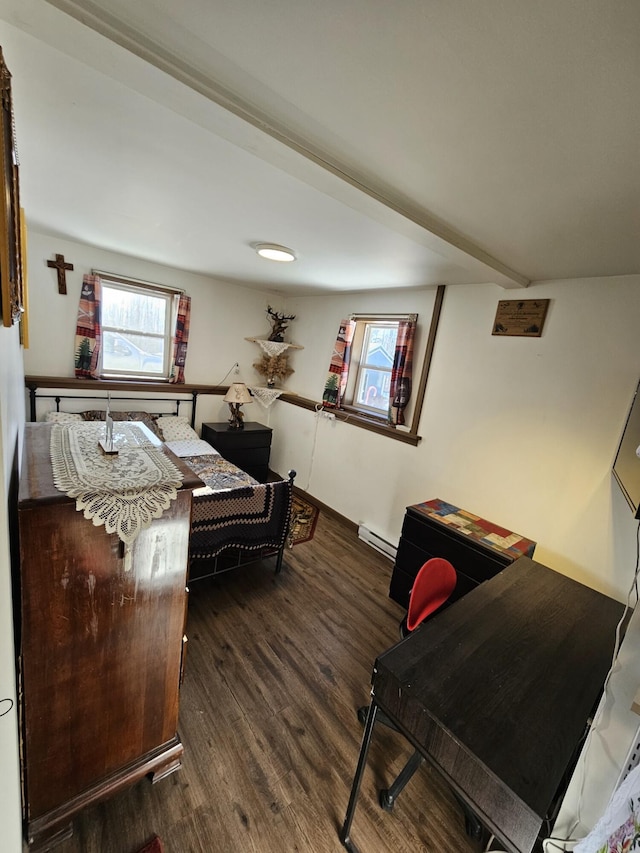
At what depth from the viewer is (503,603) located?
1.49 meters

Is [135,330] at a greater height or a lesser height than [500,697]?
greater

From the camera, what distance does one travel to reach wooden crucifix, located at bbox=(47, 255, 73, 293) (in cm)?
299

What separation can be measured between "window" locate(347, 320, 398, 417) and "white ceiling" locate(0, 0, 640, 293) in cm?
145

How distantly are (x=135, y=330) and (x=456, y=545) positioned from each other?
361cm

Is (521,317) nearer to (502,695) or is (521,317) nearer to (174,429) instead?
(502,695)

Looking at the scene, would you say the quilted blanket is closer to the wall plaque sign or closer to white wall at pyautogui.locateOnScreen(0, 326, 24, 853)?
white wall at pyautogui.locateOnScreen(0, 326, 24, 853)

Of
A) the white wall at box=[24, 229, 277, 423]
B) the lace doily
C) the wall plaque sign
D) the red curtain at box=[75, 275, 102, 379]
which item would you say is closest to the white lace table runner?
the wall plaque sign

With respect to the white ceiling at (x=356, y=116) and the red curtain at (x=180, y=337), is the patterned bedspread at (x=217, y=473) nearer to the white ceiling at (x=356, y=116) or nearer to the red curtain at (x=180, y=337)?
the red curtain at (x=180, y=337)

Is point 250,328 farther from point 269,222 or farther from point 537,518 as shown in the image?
point 537,518

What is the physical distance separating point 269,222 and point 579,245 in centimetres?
154

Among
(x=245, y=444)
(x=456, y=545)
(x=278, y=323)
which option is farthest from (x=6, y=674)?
(x=278, y=323)

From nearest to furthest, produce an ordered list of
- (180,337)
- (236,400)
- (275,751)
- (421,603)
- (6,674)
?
(6,674) → (275,751) → (421,603) → (180,337) → (236,400)

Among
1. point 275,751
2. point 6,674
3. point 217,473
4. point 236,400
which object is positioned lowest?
point 275,751

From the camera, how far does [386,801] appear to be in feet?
4.39
